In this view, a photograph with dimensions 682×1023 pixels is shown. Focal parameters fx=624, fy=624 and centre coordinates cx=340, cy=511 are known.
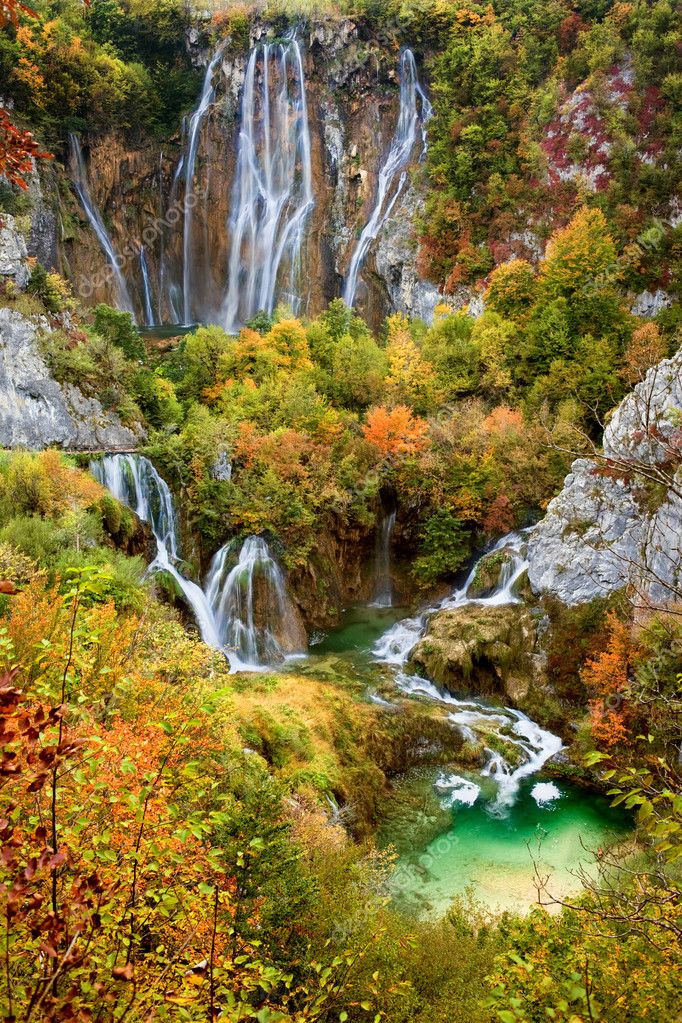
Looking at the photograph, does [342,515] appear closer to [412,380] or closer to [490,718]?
[412,380]

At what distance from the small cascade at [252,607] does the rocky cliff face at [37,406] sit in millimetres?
5284

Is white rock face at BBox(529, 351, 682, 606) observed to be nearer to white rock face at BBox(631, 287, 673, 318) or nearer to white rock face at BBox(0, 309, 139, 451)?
white rock face at BBox(631, 287, 673, 318)

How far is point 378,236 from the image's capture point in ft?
116

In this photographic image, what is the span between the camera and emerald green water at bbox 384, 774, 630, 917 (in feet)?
36.9

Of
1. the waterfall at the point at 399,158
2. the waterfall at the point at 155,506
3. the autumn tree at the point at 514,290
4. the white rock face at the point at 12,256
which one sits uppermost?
the waterfall at the point at 399,158

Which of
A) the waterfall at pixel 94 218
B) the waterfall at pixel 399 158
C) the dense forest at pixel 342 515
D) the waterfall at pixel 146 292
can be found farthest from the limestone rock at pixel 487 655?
the waterfall at pixel 146 292

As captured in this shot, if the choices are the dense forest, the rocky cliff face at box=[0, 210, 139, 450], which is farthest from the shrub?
the rocky cliff face at box=[0, 210, 139, 450]

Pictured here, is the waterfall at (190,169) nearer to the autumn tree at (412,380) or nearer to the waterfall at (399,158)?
the waterfall at (399,158)

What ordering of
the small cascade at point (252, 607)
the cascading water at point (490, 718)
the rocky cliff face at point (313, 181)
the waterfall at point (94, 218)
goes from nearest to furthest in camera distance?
1. the cascading water at point (490, 718)
2. the small cascade at point (252, 607)
3. the waterfall at point (94, 218)
4. the rocky cliff face at point (313, 181)

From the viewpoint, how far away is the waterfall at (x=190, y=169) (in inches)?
1503

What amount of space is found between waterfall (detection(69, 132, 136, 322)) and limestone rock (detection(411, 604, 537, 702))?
26.8m

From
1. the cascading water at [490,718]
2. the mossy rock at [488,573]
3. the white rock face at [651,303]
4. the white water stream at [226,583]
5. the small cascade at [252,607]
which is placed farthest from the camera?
the white rock face at [651,303]

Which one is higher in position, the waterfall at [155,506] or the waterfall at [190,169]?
the waterfall at [190,169]

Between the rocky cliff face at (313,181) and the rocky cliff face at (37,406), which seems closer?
the rocky cliff face at (37,406)
